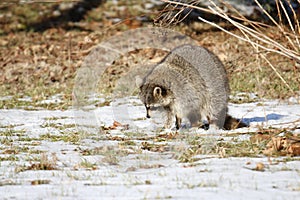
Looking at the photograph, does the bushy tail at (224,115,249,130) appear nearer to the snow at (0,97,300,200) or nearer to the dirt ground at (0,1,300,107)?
the snow at (0,97,300,200)

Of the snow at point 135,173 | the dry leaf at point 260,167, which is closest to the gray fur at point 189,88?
the snow at point 135,173

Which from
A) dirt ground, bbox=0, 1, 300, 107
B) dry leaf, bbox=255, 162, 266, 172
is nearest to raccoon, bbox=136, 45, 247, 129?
dirt ground, bbox=0, 1, 300, 107

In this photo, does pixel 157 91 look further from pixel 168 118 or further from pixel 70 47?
pixel 70 47

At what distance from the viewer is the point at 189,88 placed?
8008 millimetres

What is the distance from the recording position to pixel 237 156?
5.75 meters

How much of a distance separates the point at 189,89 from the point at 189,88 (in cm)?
2

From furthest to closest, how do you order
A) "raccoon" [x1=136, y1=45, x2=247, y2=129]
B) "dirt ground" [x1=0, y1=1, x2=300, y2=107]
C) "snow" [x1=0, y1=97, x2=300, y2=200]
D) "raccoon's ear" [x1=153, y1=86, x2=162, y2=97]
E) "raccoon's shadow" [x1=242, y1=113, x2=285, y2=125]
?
1. "dirt ground" [x1=0, y1=1, x2=300, y2=107]
2. "raccoon's shadow" [x1=242, y1=113, x2=285, y2=125]
3. "raccoon" [x1=136, y1=45, x2=247, y2=129]
4. "raccoon's ear" [x1=153, y1=86, x2=162, y2=97]
5. "snow" [x1=0, y1=97, x2=300, y2=200]

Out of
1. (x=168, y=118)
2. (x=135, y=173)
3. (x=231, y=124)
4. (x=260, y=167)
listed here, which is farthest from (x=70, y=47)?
(x=260, y=167)

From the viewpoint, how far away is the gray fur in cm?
790

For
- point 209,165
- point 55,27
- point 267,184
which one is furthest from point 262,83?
point 55,27

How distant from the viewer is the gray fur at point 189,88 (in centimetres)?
790

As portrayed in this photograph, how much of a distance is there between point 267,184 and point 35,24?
1424cm

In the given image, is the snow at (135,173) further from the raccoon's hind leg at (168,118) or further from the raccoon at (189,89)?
the raccoon at (189,89)

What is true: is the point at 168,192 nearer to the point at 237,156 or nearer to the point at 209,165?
the point at 209,165
